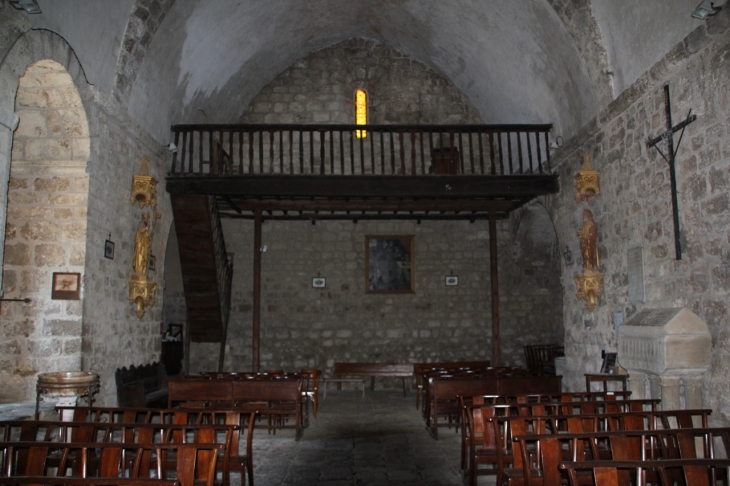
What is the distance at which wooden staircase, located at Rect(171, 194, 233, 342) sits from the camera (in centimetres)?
923

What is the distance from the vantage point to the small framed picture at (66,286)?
6.50m

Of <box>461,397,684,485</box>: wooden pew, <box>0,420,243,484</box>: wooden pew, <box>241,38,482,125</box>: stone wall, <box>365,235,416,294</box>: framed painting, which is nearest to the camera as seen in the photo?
<box>0,420,243,484</box>: wooden pew

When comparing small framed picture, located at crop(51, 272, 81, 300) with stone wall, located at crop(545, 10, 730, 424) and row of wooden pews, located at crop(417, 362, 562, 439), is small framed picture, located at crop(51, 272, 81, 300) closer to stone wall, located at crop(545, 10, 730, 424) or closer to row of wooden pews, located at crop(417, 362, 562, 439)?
row of wooden pews, located at crop(417, 362, 562, 439)

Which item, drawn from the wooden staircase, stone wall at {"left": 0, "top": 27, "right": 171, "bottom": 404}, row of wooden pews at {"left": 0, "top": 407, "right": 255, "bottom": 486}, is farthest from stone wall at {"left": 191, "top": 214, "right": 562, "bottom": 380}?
row of wooden pews at {"left": 0, "top": 407, "right": 255, "bottom": 486}

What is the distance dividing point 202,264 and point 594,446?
7.61m

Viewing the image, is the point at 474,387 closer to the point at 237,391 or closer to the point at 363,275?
the point at 237,391

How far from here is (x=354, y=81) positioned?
13.3 metres

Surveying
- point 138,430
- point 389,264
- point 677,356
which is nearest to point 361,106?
point 389,264

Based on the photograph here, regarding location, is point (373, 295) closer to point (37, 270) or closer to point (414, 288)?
point (414, 288)

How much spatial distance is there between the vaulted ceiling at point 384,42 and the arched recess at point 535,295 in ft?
9.76

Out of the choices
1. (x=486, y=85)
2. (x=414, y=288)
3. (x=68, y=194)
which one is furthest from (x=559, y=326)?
(x=68, y=194)

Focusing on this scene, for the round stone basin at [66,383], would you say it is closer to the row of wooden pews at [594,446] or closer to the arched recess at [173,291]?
the row of wooden pews at [594,446]

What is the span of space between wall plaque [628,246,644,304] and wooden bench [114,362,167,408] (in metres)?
5.87

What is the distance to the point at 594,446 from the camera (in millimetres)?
3439
